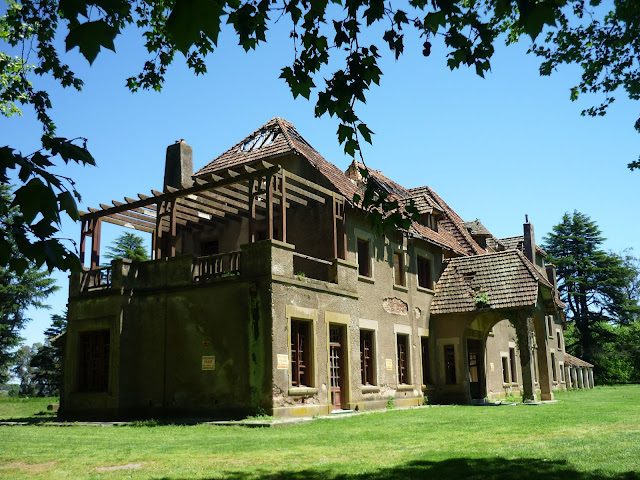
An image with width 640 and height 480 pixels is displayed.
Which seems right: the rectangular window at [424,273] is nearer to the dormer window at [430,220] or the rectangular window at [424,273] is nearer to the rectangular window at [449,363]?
the dormer window at [430,220]

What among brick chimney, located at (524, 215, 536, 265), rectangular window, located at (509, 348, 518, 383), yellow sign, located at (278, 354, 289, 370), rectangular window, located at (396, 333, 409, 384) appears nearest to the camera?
yellow sign, located at (278, 354, 289, 370)

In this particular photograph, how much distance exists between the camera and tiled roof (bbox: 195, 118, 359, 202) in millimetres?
21328

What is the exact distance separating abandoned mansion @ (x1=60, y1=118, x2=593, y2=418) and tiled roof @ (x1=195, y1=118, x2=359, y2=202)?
0.08m

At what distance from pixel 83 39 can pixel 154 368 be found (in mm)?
16882

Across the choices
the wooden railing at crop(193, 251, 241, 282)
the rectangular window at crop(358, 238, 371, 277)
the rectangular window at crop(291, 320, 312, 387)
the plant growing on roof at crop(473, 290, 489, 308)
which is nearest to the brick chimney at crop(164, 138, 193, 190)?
the wooden railing at crop(193, 251, 241, 282)

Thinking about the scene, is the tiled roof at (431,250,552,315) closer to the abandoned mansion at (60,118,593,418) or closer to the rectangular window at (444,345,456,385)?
the abandoned mansion at (60,118,593,418)

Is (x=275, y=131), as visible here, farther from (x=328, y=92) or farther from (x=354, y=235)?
(x=328, y=92)

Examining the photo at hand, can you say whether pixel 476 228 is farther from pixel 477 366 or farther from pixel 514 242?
pixel 477 366

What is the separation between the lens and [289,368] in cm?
1648

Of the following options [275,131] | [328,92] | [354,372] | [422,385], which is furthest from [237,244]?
[328,92]

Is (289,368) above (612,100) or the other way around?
the other way around

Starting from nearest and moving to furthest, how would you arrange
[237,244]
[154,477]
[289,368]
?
[154,477] → [289,368] → [237,244]

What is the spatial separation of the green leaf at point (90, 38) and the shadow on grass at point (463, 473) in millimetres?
5812

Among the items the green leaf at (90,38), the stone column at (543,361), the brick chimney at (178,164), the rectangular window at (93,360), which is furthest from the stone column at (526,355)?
the green leaf at (90,38)
